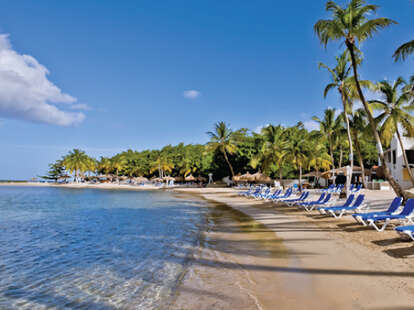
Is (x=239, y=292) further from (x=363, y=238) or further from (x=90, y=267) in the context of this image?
(x=363, y=238)

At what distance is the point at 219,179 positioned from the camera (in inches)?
2088

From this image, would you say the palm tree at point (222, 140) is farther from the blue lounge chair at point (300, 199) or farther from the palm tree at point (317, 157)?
the blue lounge chair at point (300, 199)

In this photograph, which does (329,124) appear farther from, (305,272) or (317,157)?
(305,272)

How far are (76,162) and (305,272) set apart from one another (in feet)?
269

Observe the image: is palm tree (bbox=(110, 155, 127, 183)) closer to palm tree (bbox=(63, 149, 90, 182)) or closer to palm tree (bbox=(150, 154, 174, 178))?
palm tree (bbox=(63, 149, 90, 182))

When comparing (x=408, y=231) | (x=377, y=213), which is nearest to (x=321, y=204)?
(x=377, y=213)

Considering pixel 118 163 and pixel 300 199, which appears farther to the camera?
pixel 118 163

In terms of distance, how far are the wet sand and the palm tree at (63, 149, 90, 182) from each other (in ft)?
256

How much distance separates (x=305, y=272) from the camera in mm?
5453

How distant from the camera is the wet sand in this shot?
4203 millimetres

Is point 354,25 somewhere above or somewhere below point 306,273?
above

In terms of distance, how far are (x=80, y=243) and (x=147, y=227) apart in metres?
3.08

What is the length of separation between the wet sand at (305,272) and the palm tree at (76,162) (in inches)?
3071

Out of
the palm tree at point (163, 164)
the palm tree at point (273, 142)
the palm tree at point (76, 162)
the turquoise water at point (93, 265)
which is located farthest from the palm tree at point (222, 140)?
the palm tree at point (76, 162)
